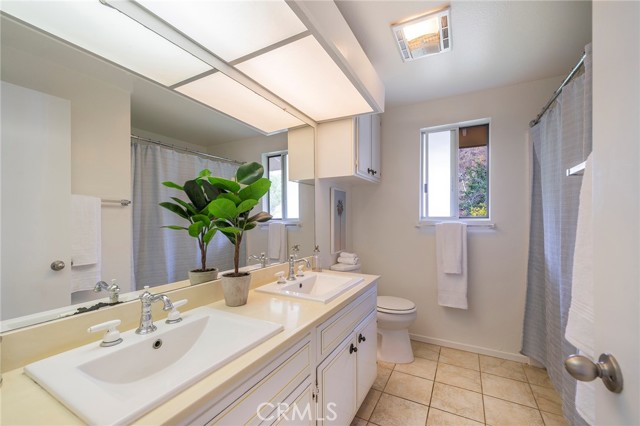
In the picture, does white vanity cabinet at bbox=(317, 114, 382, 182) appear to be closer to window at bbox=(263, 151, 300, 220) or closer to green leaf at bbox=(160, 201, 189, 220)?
window at bbox=(263, 151, 300, 220)

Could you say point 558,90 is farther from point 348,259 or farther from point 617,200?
point 348,259

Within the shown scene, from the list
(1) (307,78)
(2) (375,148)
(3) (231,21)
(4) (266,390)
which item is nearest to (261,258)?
(4) (266,390)

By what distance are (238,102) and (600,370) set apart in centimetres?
175

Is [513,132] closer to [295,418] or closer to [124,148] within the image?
[295,418]

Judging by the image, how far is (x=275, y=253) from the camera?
1705 mm

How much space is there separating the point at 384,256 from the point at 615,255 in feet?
7.20

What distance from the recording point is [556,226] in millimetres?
1603

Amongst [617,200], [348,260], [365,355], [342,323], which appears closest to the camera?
[617,200]

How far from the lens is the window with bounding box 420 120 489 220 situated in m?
2.30

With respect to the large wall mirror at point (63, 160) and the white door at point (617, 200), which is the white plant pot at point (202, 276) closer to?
the large wall mirror at point (63, 160)

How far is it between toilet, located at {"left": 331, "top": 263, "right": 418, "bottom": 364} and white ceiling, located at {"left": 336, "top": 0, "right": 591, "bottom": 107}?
1.75m

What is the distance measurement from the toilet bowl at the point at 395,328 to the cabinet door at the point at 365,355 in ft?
1.28

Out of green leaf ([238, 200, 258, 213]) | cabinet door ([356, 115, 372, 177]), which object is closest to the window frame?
cabinet door ([356, 115, 372, 177])

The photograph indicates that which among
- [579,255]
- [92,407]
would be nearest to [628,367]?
[579,255]
